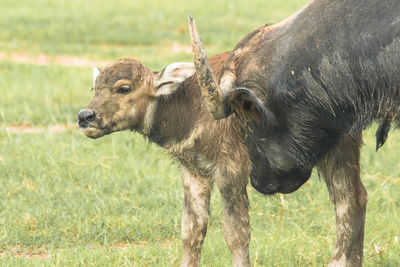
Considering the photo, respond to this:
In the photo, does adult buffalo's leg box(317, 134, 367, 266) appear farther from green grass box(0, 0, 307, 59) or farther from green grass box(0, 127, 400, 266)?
green grass box(0, 0, 307, 59)

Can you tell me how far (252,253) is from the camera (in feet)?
20.9

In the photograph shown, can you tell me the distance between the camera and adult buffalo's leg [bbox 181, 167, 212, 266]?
18.7 ft

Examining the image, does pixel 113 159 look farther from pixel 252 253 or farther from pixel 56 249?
pixel 252 253

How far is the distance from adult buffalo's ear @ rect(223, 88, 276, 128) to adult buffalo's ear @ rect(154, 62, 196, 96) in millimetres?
662

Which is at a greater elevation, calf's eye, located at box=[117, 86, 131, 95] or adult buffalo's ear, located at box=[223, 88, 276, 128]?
calf's eye, located at box=[117, 86, 131, 95]

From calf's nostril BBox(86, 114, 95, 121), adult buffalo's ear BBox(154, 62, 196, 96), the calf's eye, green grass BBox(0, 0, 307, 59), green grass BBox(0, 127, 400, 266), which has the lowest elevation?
green grass BBox(0, 127, 400, 266)

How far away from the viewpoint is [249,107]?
16.0ft

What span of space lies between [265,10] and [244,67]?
15.9m

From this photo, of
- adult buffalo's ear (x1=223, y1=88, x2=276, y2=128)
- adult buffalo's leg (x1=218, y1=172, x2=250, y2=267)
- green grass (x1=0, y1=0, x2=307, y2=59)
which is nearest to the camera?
adult buffalo's ear (x1=223, y1=88, x2=276, y2=128)

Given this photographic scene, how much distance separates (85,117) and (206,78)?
3.64 feet

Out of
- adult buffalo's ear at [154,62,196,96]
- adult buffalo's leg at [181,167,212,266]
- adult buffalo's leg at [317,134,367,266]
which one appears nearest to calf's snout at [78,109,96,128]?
adult buffalo's ear at [154,62,196,96]

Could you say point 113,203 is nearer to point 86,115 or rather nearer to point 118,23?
point 86,115

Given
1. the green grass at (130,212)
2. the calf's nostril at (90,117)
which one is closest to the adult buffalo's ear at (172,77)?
the calf's nostril at (90,117)

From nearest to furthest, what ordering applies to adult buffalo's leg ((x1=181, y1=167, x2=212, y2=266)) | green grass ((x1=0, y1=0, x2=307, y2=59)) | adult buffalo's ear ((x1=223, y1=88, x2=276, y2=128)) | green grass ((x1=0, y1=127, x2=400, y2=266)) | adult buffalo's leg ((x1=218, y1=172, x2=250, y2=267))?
1. adult buffalo's ear ((x1=223, y1=88, x2=276, y2=128))
2. adult buffalo's leg ((x1=218, y1=172, x2=250, y2=267))
3. adult buffalo's leg ((x1=181, y1=167, x2=212, y2=266))
4. green grass ((x1=0, y1=127, x2=400, y2=266))
5. green grass ((x1=0, y1=0, x2=307, y2=59))
